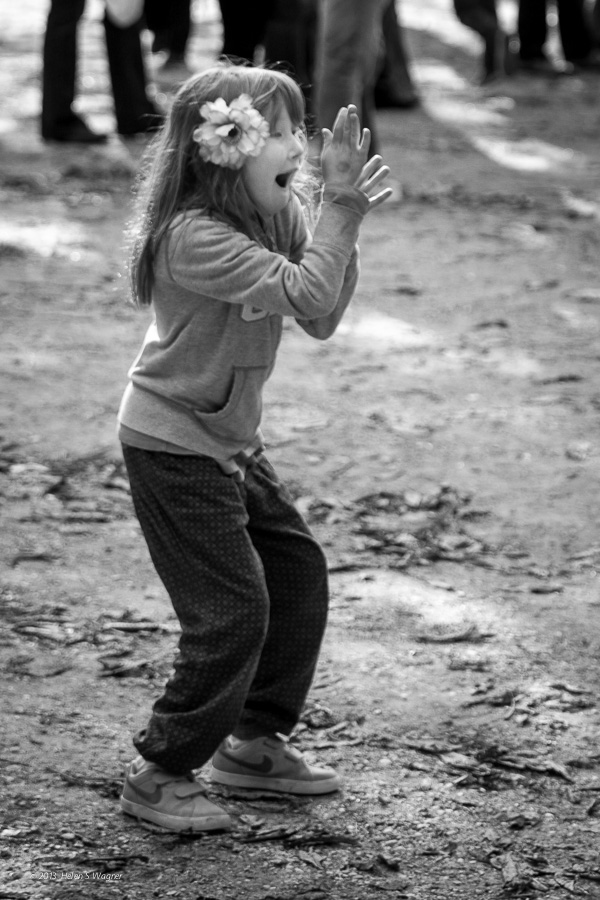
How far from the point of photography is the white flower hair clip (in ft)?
8.00

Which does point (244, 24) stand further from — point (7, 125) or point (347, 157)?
point (347, 157)

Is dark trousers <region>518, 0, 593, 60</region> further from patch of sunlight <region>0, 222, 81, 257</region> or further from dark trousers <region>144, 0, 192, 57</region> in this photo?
patch of sunlight <region>0, 222, 81, 257</region>

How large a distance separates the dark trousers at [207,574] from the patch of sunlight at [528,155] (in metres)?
6.79

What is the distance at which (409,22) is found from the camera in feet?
53.8

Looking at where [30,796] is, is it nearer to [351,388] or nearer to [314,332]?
[314,332]

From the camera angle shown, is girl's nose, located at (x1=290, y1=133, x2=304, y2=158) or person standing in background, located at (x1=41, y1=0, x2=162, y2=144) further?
person standing in background, located at (x1=41, y1=0, x2=162, y2=144)

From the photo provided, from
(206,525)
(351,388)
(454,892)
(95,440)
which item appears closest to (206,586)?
(206,525)

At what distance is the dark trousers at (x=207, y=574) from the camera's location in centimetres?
255

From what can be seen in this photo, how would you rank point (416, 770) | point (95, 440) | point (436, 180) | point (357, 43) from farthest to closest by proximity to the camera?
point (436, 180) → point (357, 43) → point (95, 440) → point (416, 770)

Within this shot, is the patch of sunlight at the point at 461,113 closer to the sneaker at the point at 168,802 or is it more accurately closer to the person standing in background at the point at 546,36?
the person standing in background at the point at 546,36

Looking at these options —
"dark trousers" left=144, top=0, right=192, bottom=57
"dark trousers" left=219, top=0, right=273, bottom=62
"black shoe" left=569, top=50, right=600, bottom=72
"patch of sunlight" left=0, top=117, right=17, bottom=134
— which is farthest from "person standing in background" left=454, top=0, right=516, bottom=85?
"patch of sunlight" left=0, top=117, right=17, bottom=134

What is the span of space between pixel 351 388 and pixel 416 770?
100 inches

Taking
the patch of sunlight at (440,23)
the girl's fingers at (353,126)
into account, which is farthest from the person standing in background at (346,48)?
the patch of sunlight at (440,23)

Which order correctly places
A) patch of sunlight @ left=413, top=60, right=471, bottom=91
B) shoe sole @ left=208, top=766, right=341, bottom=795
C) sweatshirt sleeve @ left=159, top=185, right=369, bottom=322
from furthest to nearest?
patch of sunlight @ left=413, top=60, right=471, bottom=91
shoe sole @ left=208, top=766, right=341, bottom=795
sweatshirt sleeve @ left=159, top=185, right=369, bottom=322
